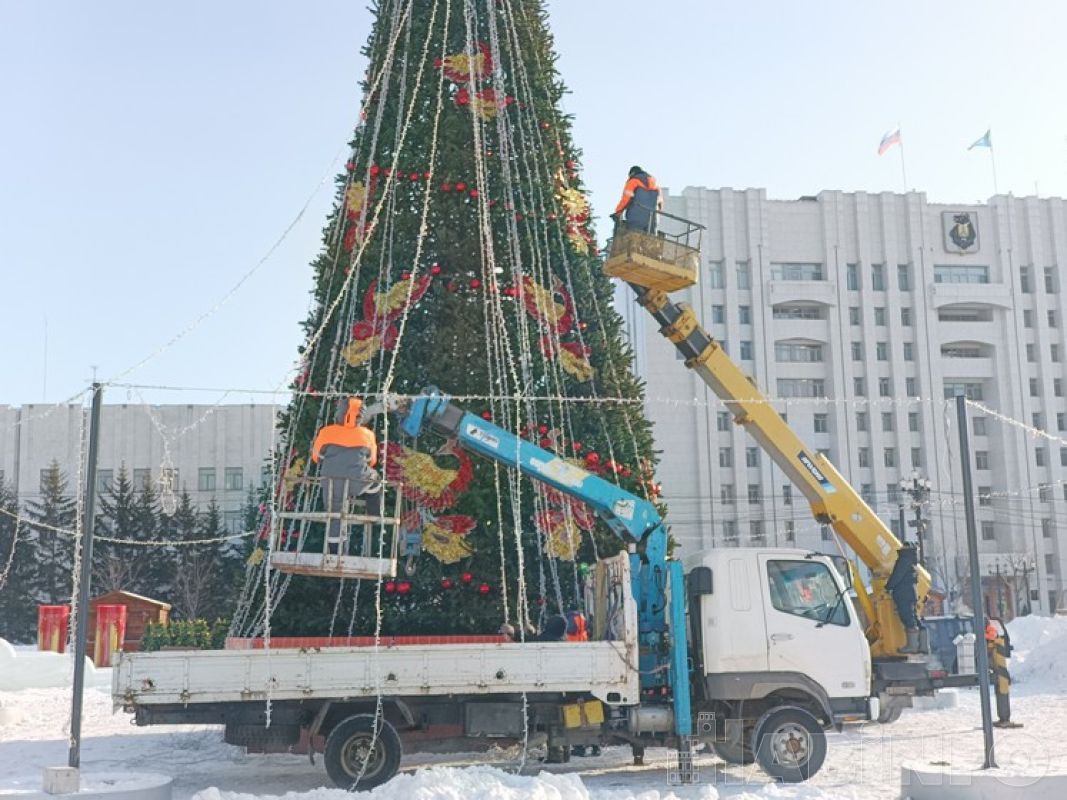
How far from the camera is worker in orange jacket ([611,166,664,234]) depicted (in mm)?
14766

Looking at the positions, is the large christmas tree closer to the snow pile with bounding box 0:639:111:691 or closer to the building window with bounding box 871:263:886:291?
the snow pile with bounding box 0:639:111:691

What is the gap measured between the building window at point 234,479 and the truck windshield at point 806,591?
55636 millimetres

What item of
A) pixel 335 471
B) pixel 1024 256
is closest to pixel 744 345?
pixel 1024 256

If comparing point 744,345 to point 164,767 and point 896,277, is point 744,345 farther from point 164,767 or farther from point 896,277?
point 164,767

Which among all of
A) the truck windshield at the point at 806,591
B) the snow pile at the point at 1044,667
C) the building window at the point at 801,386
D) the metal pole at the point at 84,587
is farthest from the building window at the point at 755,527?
the metal pole at the point at 84,587

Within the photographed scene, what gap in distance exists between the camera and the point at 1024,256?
76.7 meters

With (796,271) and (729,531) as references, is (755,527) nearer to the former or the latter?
(729,531)

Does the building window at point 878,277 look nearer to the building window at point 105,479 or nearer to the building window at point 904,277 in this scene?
the building window at point 904,277

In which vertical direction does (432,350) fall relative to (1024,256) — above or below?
below

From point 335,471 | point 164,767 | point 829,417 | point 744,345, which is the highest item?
point 744,345

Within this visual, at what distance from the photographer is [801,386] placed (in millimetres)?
73375

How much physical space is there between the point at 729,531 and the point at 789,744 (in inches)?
2306

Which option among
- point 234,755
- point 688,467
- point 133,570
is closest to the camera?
point 234,755

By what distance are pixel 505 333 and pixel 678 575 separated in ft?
16.7
